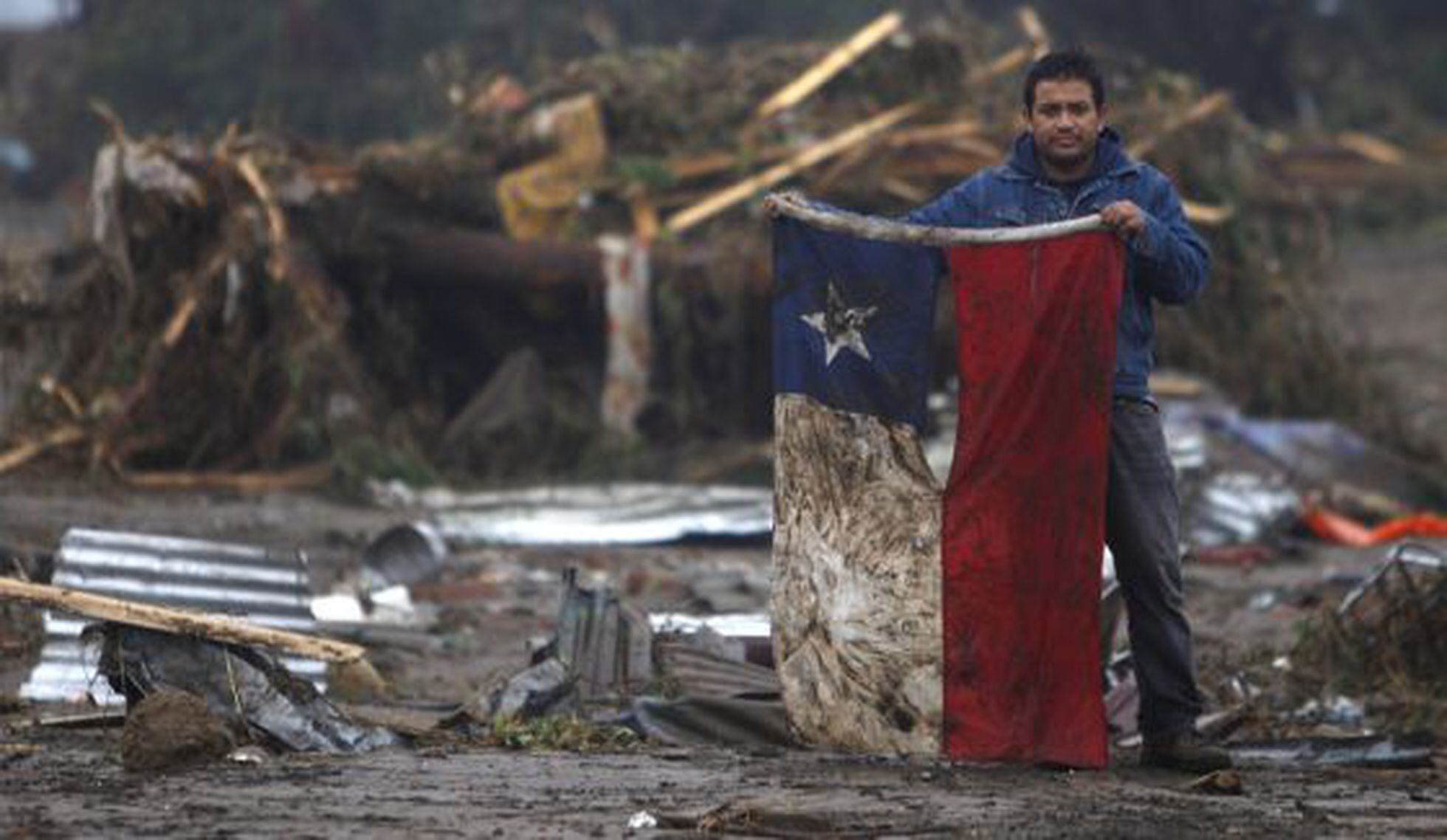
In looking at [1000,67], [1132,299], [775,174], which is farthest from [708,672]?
[1000,67]

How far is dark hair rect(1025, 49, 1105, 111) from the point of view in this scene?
7.18 m

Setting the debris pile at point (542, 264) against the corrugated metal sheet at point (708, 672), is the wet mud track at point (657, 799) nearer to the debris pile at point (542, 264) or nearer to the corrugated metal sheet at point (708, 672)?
the corrugated metal sheet at point (708, 672)

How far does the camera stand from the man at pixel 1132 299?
23.5 feet

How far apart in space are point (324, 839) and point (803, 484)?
2.06 metres

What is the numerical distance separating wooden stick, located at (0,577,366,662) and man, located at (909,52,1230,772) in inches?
71.8

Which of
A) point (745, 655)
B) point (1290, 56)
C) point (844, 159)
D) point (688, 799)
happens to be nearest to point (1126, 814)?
point (688, 799)

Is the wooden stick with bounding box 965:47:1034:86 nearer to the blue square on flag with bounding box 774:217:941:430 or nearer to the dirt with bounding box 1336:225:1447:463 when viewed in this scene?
the dirt with bounding box 1336:225:1447:463

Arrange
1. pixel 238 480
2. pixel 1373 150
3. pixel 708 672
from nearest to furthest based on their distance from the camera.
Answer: pixel 708 672, pixel 238 480, pixel 1373 150

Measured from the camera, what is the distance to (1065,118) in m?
7.14

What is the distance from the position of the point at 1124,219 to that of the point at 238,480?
8.77 m

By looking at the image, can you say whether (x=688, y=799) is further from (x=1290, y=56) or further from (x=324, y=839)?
(x=1290, y=56)

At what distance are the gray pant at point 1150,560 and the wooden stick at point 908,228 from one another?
0.47 meters

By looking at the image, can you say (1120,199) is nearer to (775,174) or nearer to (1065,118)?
(1065,118)

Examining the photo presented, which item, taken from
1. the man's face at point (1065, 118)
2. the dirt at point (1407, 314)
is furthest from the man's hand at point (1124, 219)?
the dirt at point (1407, 314)
